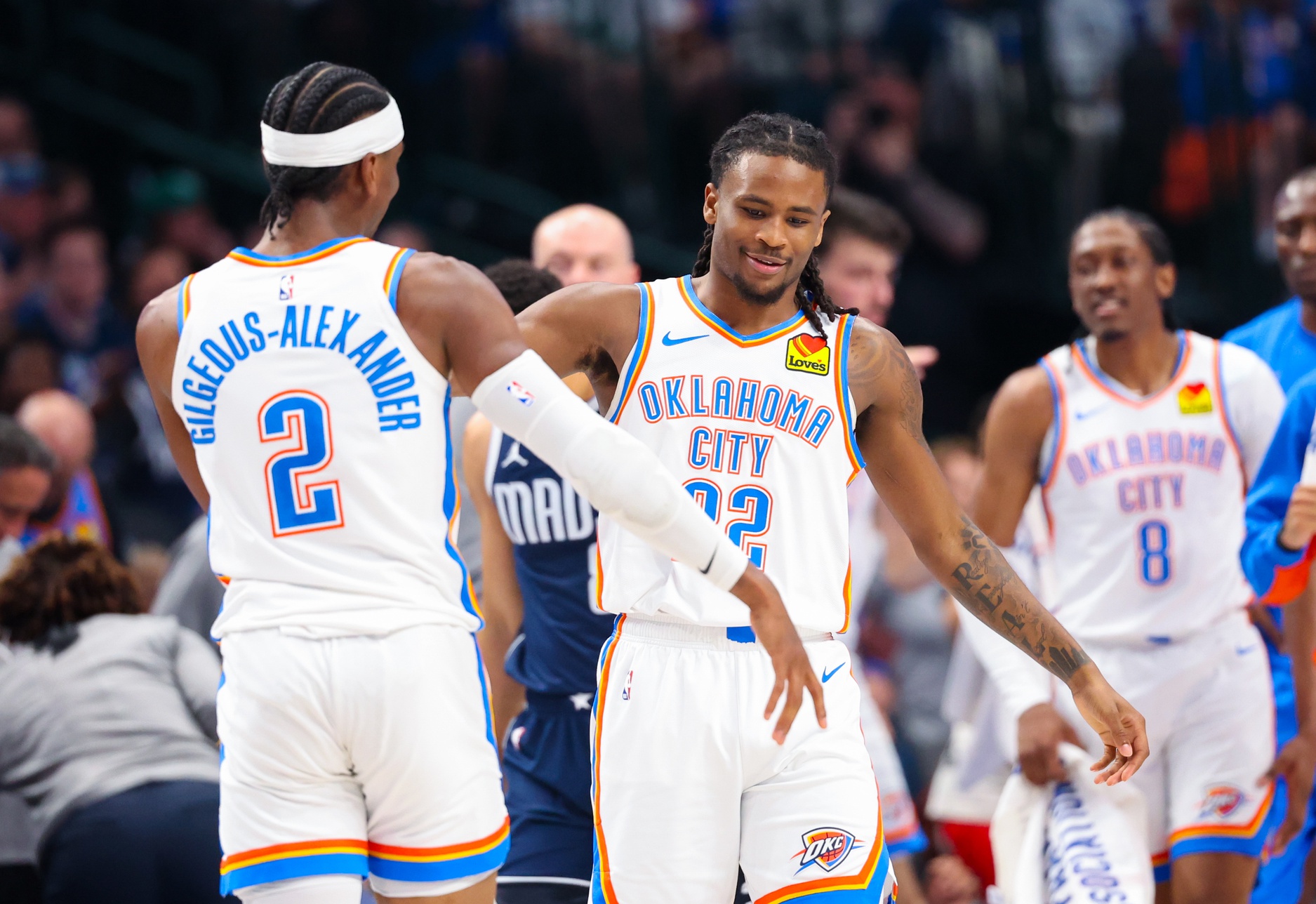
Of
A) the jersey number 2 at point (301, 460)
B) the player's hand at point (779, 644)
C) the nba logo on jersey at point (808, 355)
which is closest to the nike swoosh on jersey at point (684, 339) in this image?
the nba logo on jersey at point (808, 355)

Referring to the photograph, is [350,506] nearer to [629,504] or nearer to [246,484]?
[246,484]

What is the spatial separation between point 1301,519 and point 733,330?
205cm

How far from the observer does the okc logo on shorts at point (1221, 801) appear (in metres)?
4.72

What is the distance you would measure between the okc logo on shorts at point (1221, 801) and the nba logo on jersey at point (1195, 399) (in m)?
1.16

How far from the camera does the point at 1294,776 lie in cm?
484

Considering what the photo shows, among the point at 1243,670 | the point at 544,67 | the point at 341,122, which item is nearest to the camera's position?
the point at 341,122

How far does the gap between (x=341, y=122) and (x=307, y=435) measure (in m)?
0.63

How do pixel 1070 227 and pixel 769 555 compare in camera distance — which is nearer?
pixel 769 555

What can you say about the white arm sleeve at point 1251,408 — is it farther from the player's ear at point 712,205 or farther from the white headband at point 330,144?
the white headband at point 330,144

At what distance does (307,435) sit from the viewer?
2.94 metres

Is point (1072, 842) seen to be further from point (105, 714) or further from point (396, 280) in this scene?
point (105, 714)

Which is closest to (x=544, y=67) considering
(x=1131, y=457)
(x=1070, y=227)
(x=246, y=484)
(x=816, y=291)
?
(x=1070, y=227)

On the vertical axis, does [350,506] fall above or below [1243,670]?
above

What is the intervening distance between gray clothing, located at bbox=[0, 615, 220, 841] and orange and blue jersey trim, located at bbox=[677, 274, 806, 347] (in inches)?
83.4
